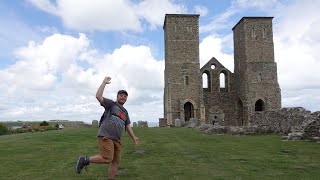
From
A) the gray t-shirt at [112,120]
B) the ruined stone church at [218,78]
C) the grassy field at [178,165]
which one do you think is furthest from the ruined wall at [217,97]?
the gray t-shirt at [112,120]

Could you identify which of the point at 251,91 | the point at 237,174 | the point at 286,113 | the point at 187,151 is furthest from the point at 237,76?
the point at 237,174

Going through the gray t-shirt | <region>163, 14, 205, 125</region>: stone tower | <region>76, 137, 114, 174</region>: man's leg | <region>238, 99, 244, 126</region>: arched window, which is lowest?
<region>76, 137, 114, 174</region>: man's leg

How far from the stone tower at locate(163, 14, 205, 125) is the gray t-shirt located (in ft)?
144

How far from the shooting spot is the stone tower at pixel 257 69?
5422 cm

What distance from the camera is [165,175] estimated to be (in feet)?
30.8

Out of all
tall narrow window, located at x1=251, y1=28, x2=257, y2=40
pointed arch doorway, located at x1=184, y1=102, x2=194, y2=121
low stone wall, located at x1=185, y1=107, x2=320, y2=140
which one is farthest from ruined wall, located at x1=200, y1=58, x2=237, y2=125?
low stone wall, located at x1=185, y1=107, x2=320, y2=140

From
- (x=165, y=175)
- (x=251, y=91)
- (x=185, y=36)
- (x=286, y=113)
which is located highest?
(x=185, y=36)

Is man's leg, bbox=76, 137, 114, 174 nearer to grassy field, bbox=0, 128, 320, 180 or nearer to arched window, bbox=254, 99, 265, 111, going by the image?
grassy field, bbox=0, 128, 320, 180

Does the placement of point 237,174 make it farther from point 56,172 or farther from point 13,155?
point 13,155

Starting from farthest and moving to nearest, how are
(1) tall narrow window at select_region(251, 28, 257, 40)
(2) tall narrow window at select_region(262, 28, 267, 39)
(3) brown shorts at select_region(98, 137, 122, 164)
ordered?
(2) tall narrow window at select_region(262, 28, 267, 39) < (1) tall narrow window at select_region(251, 28, 257, 40) < (3) brown shorts at select_region(98, 137, 122, 164)

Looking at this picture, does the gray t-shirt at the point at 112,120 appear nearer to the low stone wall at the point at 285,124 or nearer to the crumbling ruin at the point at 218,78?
the low stone wall at the point at 285,124

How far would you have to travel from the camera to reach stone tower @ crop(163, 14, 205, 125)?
5266 cm

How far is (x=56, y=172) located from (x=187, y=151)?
19.6 ft

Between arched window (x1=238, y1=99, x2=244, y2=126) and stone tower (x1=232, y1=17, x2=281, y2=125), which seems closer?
stone tower (x1=232, y1=17, x2=281, y2=125)
